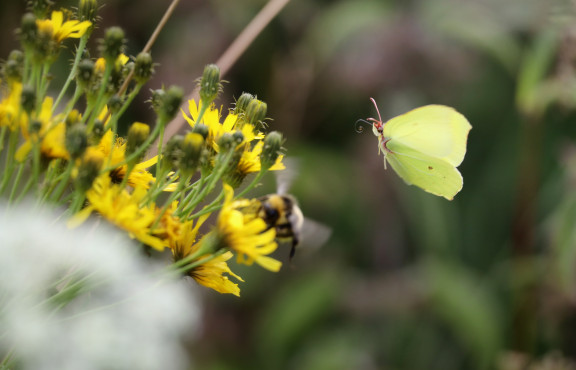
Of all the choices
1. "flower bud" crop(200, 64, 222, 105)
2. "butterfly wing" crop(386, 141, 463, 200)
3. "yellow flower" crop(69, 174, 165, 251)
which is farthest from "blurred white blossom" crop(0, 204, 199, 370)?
"butterfly wing" crop(386, 141, 463, 200)

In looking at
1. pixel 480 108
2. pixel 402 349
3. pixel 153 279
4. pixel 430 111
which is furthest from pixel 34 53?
pixel 480 108

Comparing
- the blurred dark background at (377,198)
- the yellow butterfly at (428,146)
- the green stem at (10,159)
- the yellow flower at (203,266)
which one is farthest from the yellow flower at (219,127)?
the blurred dark background at (377,198)

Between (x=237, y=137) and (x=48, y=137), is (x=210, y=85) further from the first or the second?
(x=48, y=137)

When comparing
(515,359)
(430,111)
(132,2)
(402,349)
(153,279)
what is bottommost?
(402,349)

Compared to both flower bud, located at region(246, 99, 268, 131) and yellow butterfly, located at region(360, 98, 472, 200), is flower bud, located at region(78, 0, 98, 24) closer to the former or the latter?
flower bud, located at region(246, 99, 268, 131)

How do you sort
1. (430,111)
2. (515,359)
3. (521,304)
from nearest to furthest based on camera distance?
(430,111) < (515,359) < (521,304)

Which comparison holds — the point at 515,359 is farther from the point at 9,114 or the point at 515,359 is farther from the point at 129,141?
the point at 9,114
